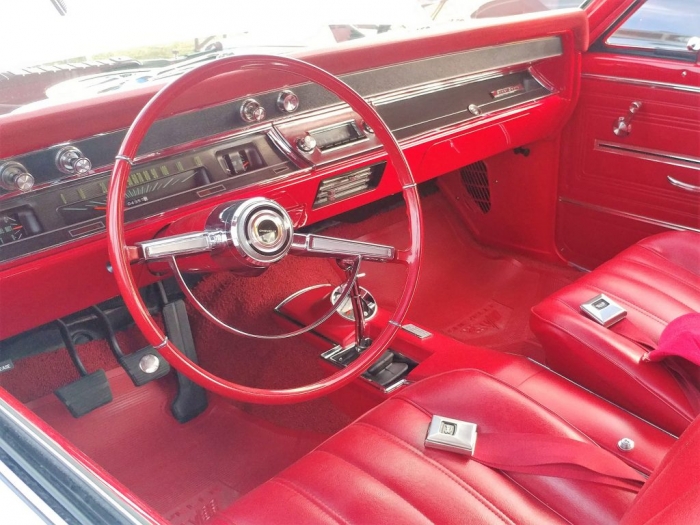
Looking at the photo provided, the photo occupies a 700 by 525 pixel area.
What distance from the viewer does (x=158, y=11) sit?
5.35ft

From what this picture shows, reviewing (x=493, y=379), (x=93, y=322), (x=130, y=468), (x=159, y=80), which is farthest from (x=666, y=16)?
(x=130, y=468)

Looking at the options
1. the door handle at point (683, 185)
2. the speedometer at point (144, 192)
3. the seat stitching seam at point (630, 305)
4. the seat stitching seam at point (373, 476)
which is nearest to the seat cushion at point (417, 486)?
the seat stitching seam at point (373, 476)

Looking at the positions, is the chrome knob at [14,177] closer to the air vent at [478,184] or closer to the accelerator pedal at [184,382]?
the accelerator pedal at [184,382]

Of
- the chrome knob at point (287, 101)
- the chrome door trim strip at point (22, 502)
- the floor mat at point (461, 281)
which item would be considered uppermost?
the chrome knob at point (287, 101)

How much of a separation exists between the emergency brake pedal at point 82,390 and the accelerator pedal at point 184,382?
186mm

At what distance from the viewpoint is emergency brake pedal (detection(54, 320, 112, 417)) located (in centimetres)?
165

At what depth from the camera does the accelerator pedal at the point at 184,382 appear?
1771mm

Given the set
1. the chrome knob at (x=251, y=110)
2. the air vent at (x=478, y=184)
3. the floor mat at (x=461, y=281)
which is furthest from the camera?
the air vent at (x=478, y=184)

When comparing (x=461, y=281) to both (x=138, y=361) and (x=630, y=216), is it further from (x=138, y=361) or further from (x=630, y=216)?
(x=138, y=361)

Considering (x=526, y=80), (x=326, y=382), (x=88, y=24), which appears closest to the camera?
(x=326, y=382)

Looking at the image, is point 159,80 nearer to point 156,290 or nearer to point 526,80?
point 156,290

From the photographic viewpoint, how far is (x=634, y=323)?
148cm

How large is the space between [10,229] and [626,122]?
1.72m

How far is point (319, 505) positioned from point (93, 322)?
37.4 inches
